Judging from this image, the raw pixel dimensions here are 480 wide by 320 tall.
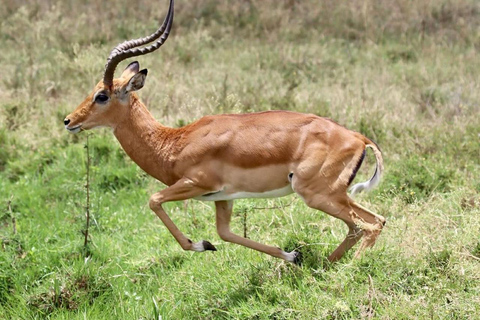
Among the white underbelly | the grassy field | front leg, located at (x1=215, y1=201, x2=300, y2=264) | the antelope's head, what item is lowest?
the grassy field

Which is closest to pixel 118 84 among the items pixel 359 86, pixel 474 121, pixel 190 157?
pixel 190 157

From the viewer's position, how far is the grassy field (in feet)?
17.4

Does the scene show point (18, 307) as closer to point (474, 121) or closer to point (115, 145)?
point (115, 145)

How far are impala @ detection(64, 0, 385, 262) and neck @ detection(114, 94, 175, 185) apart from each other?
0.07 feet

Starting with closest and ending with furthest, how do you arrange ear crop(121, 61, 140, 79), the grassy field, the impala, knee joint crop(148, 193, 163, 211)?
1. the grassy field
2. the impala
3. knee joint crop(148, 193, 163, 211)
4. ear crop(121, 61, 140, 79)

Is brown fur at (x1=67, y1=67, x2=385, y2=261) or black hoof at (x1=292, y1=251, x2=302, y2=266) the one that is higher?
brown fur at (x1=67, y1=67, x2=385, y2=261)

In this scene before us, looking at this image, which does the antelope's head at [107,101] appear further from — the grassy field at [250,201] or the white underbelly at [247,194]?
the grassy field at [250,201]

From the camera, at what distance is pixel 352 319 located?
15.7ft

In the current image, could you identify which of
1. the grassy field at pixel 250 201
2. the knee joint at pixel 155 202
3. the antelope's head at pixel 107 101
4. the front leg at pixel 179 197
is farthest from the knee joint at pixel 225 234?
the antelope's head at pixel 107 101

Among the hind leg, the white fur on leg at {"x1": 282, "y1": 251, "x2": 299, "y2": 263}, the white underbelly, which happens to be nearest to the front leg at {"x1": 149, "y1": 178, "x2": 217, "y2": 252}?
the white underbelly

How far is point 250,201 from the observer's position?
680cm

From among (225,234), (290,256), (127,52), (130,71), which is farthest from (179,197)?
(130,71)

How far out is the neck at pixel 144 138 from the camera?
593 cm

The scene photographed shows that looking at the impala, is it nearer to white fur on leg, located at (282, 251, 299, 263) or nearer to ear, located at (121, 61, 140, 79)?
white fur on leg, located at (282, 251, 299, 263)
